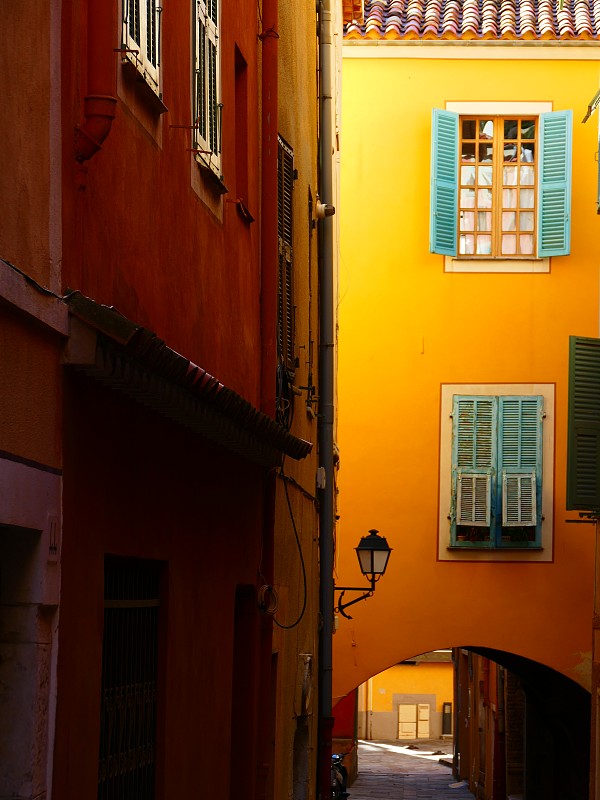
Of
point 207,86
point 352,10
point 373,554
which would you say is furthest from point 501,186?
point 207,86

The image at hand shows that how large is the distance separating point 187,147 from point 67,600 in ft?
9.43

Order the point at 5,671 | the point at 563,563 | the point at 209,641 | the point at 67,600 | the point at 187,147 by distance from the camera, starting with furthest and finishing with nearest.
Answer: the point at 563,563, the point at 209,641, the point at 187,147, the point at 67,600, the point at 5,671

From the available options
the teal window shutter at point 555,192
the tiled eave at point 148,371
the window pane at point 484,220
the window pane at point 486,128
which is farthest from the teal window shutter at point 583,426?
the tiled eave at point 148,371

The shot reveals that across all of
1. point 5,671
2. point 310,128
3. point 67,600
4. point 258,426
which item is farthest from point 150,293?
point 310,128

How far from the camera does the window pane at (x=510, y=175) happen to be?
1920cm

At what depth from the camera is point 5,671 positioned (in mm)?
4758

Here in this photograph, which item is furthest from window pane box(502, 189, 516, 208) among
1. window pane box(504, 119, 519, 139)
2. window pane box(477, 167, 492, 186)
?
window pane box(504, 119, 519, 139)

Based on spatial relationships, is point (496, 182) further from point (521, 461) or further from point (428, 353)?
point (521, 461)

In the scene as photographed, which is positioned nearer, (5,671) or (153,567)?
(5,671)

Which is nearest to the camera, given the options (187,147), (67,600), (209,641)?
(67,600)

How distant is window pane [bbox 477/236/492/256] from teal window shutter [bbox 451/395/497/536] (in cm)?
182

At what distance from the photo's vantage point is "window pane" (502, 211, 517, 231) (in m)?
19.2

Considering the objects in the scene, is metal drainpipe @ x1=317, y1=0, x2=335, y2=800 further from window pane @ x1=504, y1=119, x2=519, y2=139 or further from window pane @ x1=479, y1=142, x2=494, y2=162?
window pane @ x1=504, y1=119, x2=519, y2=139

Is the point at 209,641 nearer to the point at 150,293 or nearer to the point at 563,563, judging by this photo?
the point at 150,293
